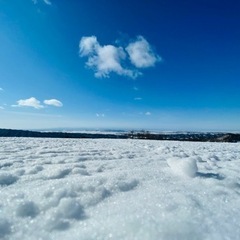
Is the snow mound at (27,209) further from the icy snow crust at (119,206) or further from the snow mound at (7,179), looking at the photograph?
the snow mound at (7,179)

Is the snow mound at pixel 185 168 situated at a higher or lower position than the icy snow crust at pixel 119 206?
higher

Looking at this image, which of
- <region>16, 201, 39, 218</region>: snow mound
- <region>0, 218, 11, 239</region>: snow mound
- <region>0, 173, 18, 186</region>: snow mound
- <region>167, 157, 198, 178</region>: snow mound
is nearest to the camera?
<region>0, 218, 11, 239</region>: snow mound

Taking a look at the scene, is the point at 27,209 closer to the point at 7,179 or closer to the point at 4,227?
the point at 4,227

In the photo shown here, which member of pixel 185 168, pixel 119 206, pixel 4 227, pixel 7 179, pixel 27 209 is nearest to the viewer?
pixel 4 227

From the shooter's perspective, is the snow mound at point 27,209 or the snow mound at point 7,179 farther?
the snow mound at point 7,179

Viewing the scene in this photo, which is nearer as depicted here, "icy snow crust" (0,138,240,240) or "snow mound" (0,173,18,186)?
"icy snow crust" (0,138,240,240)

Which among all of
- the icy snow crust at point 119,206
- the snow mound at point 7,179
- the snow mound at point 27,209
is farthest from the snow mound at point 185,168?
the snow mound at point 7,179

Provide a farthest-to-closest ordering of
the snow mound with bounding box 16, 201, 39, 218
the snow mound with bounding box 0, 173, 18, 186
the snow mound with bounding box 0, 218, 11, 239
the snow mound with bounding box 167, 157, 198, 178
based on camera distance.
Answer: the snow mound with bounding box 167, 157, 198, 178, the snow mound with bounding box 0, 173, 18, 186, the snow mound with bounding box 16, 201, 39, 218, the snow mound with bounding box 0, 218, 11, 239

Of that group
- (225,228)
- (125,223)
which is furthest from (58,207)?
(225,228)

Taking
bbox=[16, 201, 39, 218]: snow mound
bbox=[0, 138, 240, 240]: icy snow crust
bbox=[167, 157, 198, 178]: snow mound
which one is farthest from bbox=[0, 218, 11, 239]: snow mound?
bbox=[167, 157, 198, 178]: snow mound

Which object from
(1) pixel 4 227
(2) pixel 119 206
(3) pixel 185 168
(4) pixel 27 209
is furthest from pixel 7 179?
(3) pixel 185 168

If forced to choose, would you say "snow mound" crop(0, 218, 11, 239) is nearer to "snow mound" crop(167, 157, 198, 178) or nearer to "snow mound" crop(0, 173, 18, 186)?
"snow mound" crop(0, 173, 18, 186)

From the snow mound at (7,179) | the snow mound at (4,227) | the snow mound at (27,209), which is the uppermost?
the snow mound at (7,179)

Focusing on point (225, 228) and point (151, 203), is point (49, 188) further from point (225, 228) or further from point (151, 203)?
point (225, 228)
